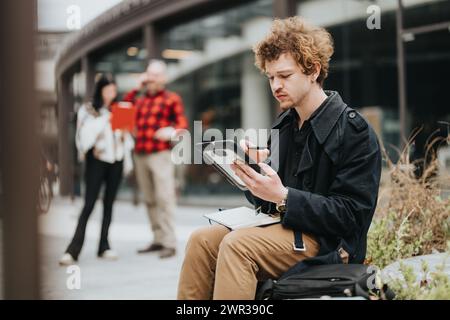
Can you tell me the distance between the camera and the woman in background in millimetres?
5840

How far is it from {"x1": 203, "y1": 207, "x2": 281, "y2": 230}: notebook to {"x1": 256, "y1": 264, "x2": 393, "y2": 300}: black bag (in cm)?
23

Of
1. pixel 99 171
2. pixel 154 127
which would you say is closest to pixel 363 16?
Answer: pixel 154 127

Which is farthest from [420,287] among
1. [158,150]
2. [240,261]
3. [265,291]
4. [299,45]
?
[158,150]

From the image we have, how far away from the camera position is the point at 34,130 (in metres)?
1.49

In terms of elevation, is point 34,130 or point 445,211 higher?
point 34,130

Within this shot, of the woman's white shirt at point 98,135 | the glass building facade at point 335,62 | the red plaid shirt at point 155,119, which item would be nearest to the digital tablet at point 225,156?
the woman's white shirt at point 98,135

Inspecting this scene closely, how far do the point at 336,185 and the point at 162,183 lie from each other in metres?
4.01

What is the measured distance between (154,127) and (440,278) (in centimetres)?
409

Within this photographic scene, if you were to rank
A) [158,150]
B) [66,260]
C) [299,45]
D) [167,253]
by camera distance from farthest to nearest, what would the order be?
[158,150]
[167,253]
[66,260]
[299,45]

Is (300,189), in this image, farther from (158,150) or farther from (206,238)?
(158,150)

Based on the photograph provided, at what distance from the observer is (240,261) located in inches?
84.4
